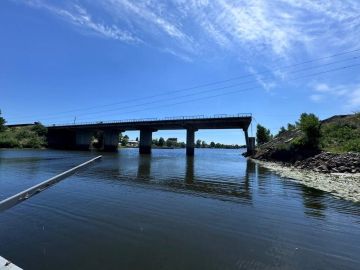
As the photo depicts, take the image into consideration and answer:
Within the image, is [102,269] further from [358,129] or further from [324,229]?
[358,129]

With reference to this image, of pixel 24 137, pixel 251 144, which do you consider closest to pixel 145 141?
pixel 251 144

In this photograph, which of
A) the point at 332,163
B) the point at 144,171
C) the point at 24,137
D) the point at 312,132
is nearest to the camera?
the point at 144,171

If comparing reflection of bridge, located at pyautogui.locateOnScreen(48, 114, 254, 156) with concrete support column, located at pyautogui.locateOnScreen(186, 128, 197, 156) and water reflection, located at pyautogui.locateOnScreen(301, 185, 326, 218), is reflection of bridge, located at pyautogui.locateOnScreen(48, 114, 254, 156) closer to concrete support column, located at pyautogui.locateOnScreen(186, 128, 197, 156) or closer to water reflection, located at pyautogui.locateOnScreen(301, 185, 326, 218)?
concrete support column, located at pyautogui.locateOnScreen(186, 128, 197, 156)

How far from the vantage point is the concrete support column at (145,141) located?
118338 millimetres

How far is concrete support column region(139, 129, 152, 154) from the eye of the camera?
11834 cm

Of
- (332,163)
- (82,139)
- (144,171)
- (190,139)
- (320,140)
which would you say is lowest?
(144,171)

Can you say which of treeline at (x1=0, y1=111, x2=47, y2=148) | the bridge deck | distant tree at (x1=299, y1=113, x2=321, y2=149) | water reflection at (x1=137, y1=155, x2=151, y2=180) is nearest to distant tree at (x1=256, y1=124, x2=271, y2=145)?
the bridge deck

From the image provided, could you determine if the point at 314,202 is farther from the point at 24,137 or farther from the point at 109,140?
the point at 24,137

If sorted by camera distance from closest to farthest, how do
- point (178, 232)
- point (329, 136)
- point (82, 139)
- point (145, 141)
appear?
point (178, 232) → point (329, 136) → point (145, 141) → point (82, 139)

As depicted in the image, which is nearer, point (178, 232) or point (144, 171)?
point (178, 232)

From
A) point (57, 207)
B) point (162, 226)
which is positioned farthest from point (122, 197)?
point (162, 226)

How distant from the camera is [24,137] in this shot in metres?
142

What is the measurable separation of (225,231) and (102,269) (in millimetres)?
5848

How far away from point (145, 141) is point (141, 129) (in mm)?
5891
